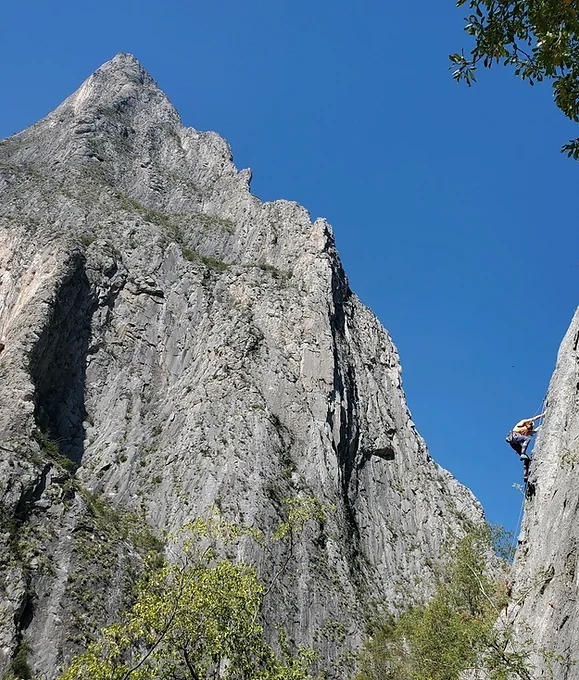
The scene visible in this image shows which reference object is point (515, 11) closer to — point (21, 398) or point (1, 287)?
point (21, 398)

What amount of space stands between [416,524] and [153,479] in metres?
22.9

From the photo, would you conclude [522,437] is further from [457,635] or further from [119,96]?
[119,96]

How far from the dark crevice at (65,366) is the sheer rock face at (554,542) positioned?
3516 cm

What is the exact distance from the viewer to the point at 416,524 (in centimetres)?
5075

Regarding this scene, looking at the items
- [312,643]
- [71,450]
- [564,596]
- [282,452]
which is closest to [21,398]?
[71,450]

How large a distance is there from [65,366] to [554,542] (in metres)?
44.3

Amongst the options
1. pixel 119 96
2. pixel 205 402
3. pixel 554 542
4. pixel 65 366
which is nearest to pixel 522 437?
pixel 554 542

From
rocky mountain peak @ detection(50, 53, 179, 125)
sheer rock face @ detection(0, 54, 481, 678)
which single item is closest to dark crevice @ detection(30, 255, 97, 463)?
sheer rock face @ detection(0, 54, 481, 678)

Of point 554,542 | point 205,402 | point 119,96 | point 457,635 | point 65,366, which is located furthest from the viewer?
point 119,96

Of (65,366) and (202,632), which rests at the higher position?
(65,366)

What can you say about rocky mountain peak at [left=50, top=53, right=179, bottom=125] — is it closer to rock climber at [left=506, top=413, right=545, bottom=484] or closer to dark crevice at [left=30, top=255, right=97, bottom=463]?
dark crevice at [left=30, top=255, right=97, bottom=463]

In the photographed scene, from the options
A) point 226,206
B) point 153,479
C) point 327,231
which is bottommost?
point 153,479

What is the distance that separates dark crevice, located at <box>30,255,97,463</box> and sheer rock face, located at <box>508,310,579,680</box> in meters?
35.2

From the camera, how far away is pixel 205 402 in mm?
47594
